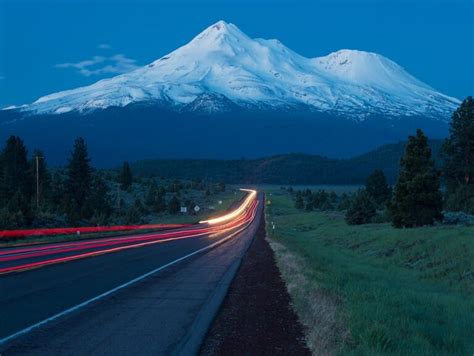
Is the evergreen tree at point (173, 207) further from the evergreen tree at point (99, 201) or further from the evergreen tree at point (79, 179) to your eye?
the evergreen tree at point (79, 179)

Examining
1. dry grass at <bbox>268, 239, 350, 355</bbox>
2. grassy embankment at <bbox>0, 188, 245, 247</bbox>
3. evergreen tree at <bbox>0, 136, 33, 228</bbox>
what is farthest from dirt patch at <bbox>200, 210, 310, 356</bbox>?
evergreen tree at <bbox>0, 136, 33, 228</bbox>

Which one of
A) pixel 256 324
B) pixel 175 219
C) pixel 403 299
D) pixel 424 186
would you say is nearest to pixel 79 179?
pixel 175 219

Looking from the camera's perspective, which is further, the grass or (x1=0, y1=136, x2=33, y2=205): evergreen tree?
(x1=0, y1=136, x2=33, y2=205): evergreen tree

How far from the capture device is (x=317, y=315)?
427 inches

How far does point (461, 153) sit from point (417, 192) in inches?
970

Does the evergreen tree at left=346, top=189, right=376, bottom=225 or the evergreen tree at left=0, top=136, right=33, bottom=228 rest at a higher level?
the evergreen tree at left=0, top=136, right=33, bottom=228

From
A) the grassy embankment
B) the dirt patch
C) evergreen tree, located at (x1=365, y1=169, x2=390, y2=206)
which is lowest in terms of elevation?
the grassy embankment

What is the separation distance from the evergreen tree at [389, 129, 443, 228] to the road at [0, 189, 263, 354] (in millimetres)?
17942

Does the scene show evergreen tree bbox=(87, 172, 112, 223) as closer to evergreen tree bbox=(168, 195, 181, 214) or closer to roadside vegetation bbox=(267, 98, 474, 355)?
evergreen tree bbox=(168, 195, 181, 214)

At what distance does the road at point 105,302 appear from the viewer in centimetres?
→ 923

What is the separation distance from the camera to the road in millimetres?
9234

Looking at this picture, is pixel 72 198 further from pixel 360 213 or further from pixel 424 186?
pixel 424 186

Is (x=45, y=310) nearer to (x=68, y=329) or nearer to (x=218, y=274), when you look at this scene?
(x=68, y=329)

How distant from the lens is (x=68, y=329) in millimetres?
9992
